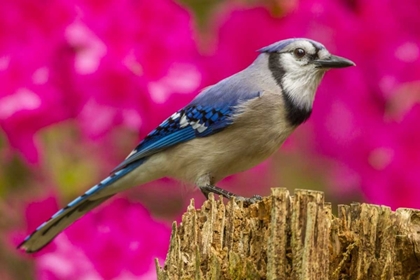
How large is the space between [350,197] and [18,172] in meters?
1.36

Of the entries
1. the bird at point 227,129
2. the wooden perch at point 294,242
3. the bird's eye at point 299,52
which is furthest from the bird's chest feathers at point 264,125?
the wooden perch at point 294,242

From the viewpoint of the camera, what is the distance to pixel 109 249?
3311mm

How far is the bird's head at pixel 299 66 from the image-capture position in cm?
351

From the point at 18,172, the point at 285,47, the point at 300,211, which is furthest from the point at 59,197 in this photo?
the point at 300,211

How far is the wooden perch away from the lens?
2260mm

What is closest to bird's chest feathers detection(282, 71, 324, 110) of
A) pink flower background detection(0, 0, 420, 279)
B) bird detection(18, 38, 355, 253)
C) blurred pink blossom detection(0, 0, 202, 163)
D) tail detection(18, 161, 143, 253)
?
bird detection(18, 38, 355, 253)

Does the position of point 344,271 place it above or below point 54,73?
below

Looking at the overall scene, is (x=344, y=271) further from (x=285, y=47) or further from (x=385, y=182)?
(x=285, y=47)

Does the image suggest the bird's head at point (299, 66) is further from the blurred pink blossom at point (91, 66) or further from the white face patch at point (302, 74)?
the blurred pink blossom at point (91, 66)

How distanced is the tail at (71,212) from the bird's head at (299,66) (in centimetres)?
66

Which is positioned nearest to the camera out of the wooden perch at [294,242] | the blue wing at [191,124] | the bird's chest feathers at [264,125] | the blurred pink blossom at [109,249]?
the wooden perch at [294,242]

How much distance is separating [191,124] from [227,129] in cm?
16

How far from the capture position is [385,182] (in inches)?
136

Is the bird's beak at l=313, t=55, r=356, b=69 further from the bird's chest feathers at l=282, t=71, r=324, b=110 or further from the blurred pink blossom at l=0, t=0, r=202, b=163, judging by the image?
the blurred pink blossom at l=0, t=0, r=202, b=163
